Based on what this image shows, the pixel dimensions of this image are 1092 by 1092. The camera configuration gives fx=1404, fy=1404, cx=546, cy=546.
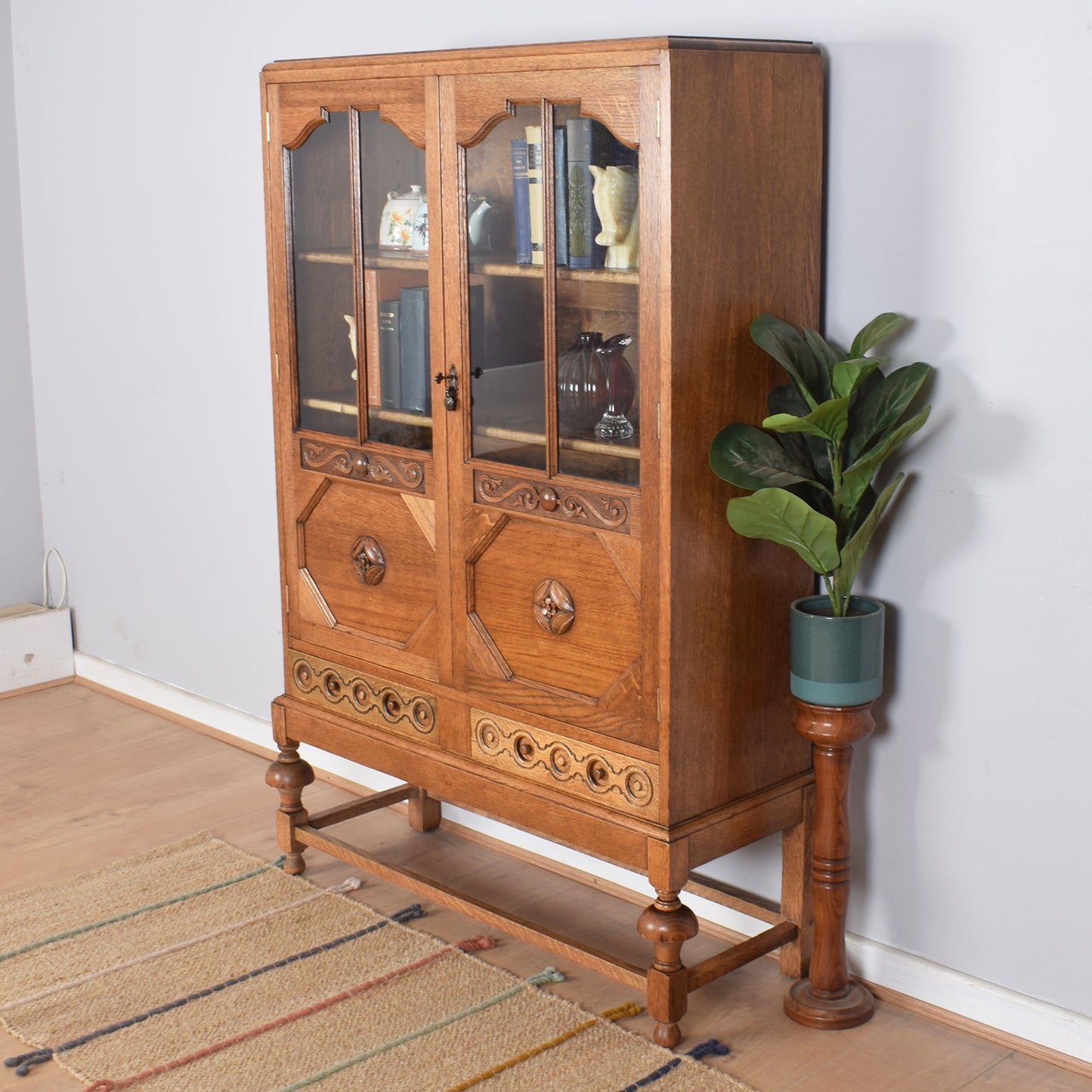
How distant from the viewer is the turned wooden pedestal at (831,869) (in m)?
2.25

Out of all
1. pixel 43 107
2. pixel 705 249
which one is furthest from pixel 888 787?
pixel 43 107

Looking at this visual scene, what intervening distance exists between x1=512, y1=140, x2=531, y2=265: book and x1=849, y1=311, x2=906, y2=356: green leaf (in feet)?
1.76

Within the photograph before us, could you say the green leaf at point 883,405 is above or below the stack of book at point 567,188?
below

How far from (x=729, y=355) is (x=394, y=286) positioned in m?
0.69

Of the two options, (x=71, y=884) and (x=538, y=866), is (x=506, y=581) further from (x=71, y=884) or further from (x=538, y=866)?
(x=71, y=884)

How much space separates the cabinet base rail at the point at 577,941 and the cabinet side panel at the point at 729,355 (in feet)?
0.68

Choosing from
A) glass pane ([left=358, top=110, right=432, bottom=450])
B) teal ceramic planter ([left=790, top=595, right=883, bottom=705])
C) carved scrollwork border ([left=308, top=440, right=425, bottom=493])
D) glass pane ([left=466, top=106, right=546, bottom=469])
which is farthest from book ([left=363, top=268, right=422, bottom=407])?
teal ceramic planter ([left=790, top=595, right=883, bottom=705])

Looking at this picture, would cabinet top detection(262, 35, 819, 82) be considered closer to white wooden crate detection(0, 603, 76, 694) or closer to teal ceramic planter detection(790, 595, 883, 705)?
teal ceramic planter detection(790, 595, 883, 705)

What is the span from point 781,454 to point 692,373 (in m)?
0.19

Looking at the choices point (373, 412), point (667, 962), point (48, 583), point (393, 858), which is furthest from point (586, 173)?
point (48, 583)

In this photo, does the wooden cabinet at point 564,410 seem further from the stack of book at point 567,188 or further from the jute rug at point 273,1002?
the jute rug at point 273,1002

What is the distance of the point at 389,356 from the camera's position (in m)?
2.57

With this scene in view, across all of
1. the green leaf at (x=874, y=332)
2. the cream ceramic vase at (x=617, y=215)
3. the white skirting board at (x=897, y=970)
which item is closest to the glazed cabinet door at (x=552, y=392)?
the cream ceramic vase at (x=617, y=215)

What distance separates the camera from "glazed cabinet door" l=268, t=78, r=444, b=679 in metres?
2.47
